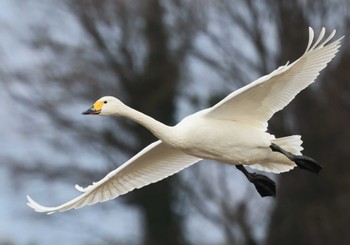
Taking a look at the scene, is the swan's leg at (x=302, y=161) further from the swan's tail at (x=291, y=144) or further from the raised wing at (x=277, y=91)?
the raised wing at (x=277, y=91)

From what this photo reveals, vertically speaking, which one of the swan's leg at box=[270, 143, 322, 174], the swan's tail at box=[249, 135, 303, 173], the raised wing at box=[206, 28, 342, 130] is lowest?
the swan's leg at box=[270, 143, 322, 174]

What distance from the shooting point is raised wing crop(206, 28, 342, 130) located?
1802 cm

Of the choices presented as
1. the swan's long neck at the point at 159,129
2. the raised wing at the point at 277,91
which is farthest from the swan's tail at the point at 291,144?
the swan's long neck at the point at 159,129

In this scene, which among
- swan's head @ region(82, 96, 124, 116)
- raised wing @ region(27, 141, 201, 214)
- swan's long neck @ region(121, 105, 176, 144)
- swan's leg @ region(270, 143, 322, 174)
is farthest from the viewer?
raised wing @ region(27, 141, 201, 214)

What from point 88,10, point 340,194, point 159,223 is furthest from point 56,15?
point 340,194

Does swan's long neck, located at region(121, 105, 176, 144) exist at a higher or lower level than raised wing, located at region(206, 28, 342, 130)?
lower

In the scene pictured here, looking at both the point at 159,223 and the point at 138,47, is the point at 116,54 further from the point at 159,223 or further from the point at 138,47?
the point at 159,223

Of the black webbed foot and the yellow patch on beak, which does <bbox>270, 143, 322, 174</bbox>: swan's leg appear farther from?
the yellow patch on beak

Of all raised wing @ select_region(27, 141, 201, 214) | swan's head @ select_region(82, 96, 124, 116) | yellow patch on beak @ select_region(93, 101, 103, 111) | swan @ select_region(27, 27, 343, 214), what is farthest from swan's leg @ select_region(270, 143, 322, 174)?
yellow patch on beak @ select_region(93, 101, 103, 111)

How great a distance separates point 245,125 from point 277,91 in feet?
1.55

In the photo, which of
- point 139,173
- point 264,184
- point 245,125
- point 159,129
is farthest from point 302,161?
point 139,173

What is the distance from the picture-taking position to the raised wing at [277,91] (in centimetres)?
1802

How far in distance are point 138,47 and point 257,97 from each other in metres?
23.5

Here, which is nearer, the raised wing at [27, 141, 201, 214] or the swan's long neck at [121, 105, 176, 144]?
the swan's long neck at [121, 105, 176, 144]
